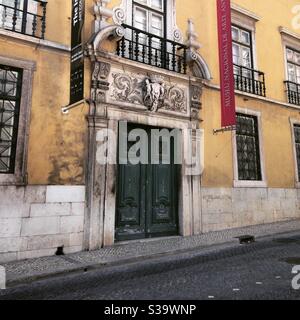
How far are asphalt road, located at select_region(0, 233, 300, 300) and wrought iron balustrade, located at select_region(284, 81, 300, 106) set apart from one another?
6.85 m

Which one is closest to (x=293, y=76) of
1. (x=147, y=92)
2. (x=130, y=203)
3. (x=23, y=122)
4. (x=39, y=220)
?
(x=147, y=92)

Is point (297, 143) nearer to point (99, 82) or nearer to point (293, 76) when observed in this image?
point (293, 76)

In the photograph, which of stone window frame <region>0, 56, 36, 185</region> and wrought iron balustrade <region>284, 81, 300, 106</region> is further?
wrought iron balustrade <region>284, 81, 300, 106</region>

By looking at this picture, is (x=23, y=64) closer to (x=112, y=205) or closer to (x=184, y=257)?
(x=112, y=205)

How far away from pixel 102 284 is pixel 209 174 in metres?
4.85

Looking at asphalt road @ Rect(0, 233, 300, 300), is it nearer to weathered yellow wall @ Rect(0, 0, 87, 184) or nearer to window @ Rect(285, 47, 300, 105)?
weathered yellow wall @ Rect(0, 0, 87, 184)

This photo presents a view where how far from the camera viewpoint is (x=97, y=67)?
6.70m

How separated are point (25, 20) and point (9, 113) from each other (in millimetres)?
1960

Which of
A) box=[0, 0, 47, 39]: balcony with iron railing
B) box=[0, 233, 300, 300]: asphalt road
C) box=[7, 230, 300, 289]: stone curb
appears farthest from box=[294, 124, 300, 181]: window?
box=[0, 0, 47, 39]: balcony with iron railing

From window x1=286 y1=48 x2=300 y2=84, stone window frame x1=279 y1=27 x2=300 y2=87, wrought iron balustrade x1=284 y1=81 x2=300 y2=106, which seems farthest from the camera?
window x1=286 y1=48 x2=300 y2=84

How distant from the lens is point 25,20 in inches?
245

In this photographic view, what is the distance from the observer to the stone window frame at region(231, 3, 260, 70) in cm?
976

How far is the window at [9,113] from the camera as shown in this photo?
5.79 meters

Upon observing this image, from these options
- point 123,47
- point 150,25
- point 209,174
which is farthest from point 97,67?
point 209,174
